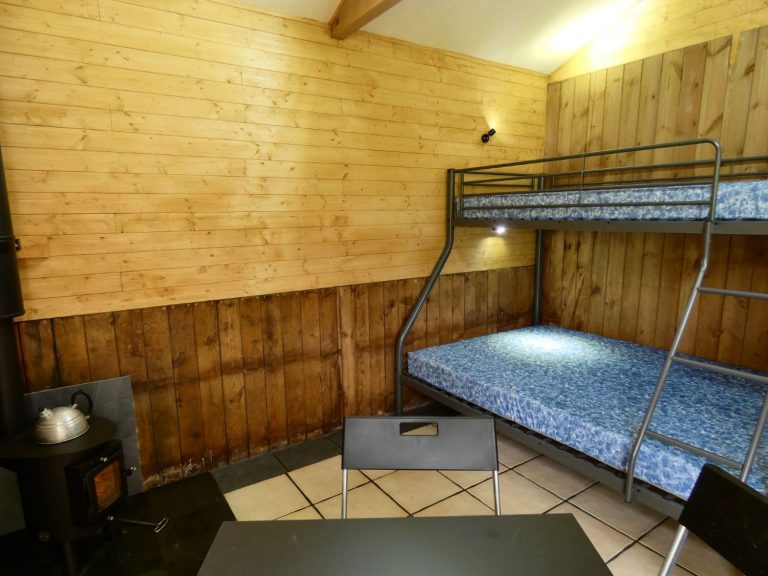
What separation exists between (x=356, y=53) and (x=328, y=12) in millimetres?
303

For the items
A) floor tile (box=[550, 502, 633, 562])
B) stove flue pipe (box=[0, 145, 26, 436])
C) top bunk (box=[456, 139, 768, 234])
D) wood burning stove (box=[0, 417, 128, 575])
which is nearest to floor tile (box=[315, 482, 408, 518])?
floor tile (box=[550, 502, 633, 562])

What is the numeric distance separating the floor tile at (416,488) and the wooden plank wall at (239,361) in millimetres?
726

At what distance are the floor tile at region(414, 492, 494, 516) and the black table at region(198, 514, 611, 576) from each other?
4.31 ft

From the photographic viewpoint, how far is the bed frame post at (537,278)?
13.8 ft

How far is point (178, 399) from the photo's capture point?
104 inches

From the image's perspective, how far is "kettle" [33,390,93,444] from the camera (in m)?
1.95

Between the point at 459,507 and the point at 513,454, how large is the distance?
666 mm

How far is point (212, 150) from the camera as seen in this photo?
2572 millimetres

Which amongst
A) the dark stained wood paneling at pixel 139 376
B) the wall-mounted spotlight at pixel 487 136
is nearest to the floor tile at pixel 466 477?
the dark stained wood paneling at pixel 139 376

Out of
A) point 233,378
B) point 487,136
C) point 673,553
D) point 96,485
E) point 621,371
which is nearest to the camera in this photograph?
point 673,553

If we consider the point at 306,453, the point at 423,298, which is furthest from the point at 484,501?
the point at 423,298

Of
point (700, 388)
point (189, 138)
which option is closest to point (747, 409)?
point (700, 388)

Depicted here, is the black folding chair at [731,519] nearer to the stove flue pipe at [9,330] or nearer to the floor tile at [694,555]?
the floor tile at [694,555]

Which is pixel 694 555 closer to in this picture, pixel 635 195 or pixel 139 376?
pixel 635 195
